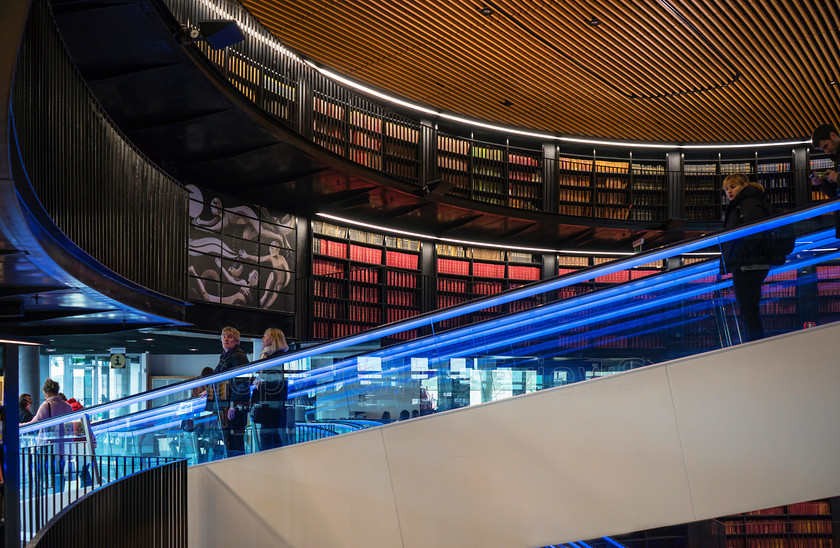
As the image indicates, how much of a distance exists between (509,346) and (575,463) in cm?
86

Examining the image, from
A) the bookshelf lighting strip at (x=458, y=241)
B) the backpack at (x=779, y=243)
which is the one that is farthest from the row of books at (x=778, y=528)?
the backpack at (x=779, y=243)

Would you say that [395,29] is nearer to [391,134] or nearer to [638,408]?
[391,134]

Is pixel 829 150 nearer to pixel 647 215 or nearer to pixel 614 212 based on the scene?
pixel 614 212

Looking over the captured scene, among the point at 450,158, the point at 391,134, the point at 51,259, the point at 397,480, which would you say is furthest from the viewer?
the point at 450,158

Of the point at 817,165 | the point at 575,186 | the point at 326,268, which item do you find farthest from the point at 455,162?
the point at 817,165

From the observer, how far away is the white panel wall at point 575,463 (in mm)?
4414

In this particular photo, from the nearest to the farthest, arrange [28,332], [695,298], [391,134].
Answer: [695,298], [28,332], [391,134]

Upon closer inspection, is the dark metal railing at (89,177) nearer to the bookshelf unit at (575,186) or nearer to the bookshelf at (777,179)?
the bookshelf unit at (575,186)

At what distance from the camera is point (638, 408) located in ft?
15.6

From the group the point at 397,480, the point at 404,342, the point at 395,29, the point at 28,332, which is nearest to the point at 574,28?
the point at 395,29

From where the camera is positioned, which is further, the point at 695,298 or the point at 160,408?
the point at 160,408

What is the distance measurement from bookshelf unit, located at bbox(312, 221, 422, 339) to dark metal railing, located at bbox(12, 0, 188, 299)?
396 centimetres

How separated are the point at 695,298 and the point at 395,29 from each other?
6059mm

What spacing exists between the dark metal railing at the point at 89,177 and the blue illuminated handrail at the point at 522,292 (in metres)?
1.04
